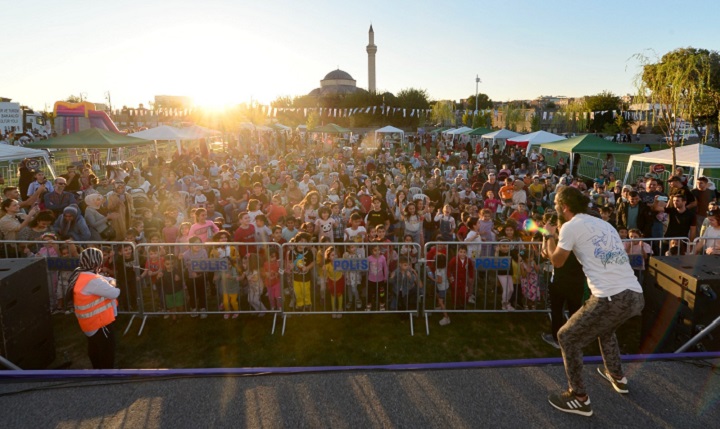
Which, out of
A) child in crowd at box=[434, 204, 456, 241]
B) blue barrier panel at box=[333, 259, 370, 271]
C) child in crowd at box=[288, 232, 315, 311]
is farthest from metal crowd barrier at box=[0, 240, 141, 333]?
child in crowd at box=[434, 204, 456, 241]

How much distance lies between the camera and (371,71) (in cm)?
8944

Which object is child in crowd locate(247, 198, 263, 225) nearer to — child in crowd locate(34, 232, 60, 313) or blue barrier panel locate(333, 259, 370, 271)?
blue barrier panel locate(333, 259, 370, 271)

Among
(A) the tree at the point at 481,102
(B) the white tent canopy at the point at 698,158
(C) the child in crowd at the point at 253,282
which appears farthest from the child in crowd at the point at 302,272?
(A) the tree at the point at 481,102

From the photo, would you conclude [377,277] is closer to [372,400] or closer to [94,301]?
[372,400]

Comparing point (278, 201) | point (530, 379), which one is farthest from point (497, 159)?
point (530, 379)

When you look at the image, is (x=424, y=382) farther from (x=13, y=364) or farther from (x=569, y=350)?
(x=13, y=364)

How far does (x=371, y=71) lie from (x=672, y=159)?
265 ft

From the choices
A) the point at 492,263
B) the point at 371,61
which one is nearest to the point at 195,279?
the point at 492,263

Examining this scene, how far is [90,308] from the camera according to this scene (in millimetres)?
4508

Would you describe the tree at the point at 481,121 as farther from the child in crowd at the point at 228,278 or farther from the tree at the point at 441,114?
the child in crowd at the point at 228,278

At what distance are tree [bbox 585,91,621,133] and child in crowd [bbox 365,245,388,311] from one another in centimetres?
7110

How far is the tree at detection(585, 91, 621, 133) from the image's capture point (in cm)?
6706

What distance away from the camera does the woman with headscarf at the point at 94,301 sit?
4.41 meters

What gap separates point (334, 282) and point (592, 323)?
3.81 m
